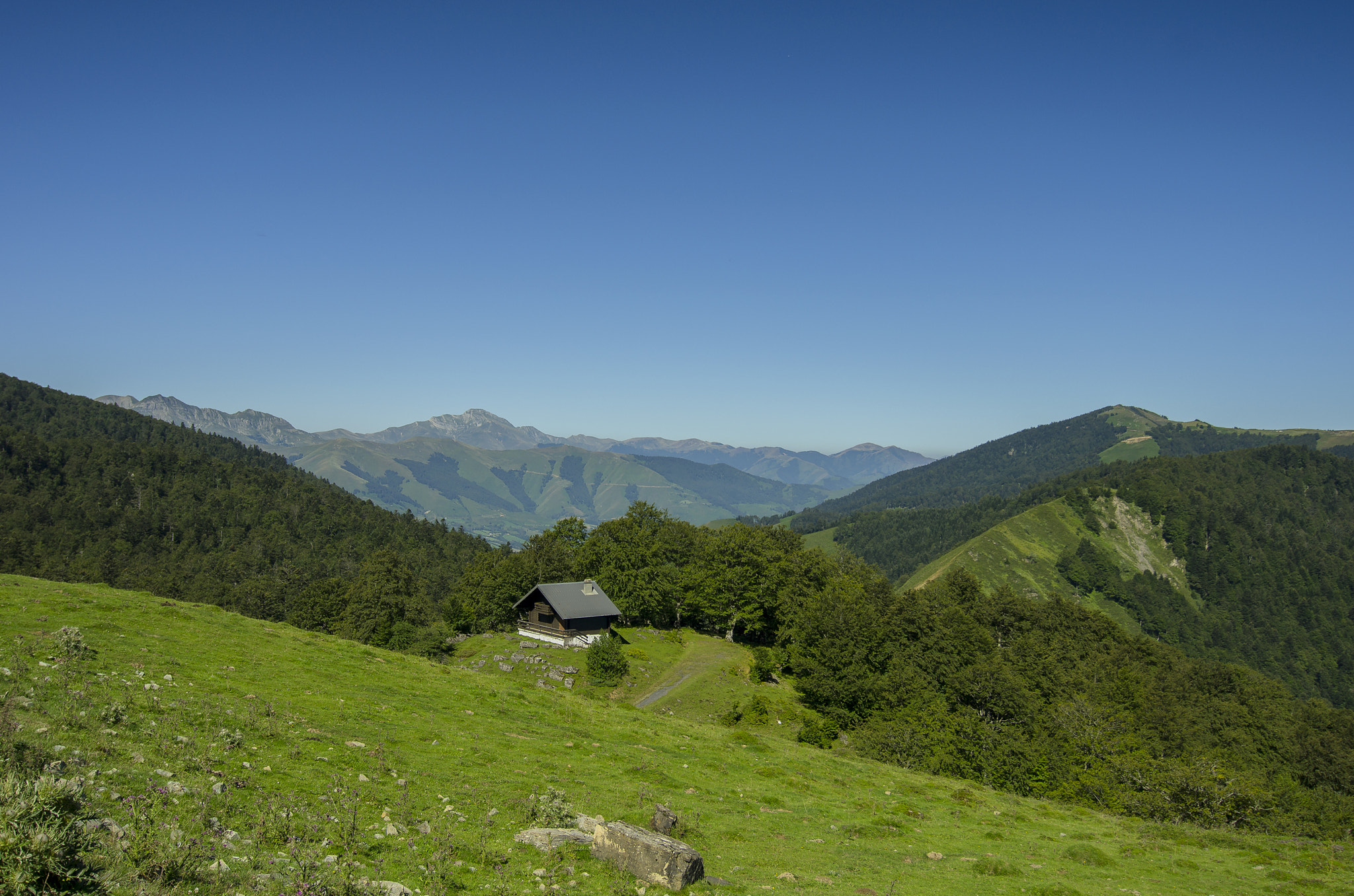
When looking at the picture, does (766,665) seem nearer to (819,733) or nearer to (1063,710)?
(819,733)

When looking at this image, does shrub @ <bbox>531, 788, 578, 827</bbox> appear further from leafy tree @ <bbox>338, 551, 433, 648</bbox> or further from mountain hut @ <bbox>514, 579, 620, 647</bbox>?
leafy tree @ <bbox>338, 551, 433, 648</bbox>

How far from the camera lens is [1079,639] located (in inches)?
3521

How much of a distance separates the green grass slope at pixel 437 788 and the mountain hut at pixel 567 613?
31665 mm

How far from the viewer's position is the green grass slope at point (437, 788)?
1288 centimetres

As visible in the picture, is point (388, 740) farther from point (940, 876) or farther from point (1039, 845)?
point (1039, 845)

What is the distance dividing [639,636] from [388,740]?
61.2m

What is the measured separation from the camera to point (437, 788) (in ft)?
61.7

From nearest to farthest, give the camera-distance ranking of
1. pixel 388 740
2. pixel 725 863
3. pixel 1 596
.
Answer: pixel 725 863
pixel 388 740
pixel 1 596

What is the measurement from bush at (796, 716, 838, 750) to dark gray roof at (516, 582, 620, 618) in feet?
96.7

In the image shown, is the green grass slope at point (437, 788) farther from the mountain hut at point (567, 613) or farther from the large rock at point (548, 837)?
the mountain hut at point (567, 613)

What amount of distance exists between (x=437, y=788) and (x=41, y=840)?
11.6 metres

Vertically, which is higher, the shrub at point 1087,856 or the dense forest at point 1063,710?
the shrub at point 1087,856

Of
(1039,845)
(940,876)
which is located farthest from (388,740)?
(1039,845)

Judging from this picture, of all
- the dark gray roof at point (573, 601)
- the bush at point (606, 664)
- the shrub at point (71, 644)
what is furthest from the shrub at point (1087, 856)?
the dark gray roof at point (573, 601)
